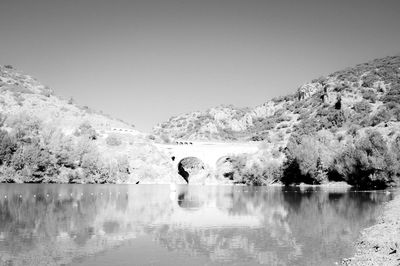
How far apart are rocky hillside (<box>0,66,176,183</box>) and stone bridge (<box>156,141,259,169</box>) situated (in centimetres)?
304

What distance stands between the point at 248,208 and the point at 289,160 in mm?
47817

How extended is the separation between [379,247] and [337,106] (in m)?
104

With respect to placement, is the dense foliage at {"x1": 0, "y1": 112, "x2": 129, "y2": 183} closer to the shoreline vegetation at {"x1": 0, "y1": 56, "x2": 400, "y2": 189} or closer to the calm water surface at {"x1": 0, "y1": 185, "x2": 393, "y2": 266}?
the shoreline vegetation at {"x1": 0, "y1": 56, "x2": 400, "y2": 189}

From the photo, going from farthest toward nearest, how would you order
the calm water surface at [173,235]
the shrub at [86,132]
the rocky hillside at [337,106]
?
the rocky hillside at [337,106], the shrub at [86,132], the calm water surface at [173,235]

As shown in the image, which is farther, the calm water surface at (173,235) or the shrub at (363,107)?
the shrub at (363,107)

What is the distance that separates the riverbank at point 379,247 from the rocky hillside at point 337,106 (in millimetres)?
61335

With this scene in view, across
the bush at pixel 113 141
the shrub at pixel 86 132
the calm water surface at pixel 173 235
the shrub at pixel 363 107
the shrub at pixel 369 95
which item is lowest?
the calm water surface at pixel 173 235

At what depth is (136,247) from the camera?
16250mm

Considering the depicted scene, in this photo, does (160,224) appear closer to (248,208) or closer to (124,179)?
(248,208)

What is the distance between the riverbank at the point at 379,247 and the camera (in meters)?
13.6

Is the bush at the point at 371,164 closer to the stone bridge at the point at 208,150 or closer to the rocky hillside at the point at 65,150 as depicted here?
the stone bridge at the point at 208,150

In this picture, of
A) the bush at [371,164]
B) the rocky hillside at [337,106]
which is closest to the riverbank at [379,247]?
the bush at [371,164]

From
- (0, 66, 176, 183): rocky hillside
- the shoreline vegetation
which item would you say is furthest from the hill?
(0, 66, 176, 183): rocky hillside

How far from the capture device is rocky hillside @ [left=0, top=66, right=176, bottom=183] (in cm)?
6681
